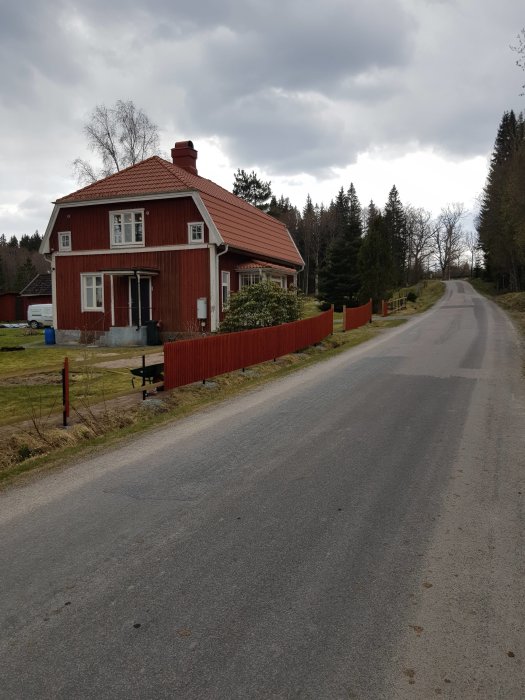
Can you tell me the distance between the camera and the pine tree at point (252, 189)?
62.8m

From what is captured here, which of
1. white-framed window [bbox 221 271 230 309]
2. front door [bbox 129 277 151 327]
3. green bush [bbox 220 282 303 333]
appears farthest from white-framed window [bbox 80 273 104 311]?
green bush [bbox 220 282 303 333]

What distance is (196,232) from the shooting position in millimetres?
22938

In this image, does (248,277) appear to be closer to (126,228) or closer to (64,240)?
(126,228)

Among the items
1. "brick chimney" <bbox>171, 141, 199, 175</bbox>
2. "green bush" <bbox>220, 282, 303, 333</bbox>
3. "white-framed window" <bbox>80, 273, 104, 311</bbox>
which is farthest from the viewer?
"brick chimney" <bbox>171, 141, 199, 175</bbox>

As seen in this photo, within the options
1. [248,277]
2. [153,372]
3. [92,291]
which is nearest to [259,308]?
[248,277]

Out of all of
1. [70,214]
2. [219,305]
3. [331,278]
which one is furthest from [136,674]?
[331,278]

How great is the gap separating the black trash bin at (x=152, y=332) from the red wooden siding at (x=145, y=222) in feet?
11.8

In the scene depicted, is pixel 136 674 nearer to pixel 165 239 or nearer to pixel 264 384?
pixel 264 384

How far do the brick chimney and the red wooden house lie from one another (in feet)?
8.14

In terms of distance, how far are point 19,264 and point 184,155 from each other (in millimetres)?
88052

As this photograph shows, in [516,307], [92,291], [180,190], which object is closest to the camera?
[180,190]

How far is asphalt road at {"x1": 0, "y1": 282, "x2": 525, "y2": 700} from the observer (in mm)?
2738

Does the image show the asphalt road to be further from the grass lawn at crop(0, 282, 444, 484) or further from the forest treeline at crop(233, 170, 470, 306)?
the forest treeline at crop(233, 170, 470, 306)

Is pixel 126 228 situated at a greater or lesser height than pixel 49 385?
greater
